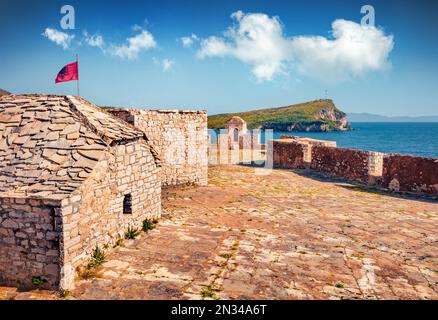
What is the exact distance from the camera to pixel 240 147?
28656 millimetres

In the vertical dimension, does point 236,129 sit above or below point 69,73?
below

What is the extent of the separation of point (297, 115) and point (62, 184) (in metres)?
163

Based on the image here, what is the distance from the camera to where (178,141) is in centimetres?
1348

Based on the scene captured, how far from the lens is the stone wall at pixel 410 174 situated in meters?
12.8

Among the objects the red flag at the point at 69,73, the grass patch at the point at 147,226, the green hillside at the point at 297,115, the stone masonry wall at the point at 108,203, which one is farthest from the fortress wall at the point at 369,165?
the green hillside at the point at 297,115

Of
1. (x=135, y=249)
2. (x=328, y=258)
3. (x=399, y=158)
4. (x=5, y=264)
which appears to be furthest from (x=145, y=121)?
(x=399, y=158)

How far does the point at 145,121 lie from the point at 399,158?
10.5 m

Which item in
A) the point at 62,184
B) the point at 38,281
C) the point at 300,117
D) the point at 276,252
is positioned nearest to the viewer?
the point at 38,281

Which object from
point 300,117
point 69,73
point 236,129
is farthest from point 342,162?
point 300,117

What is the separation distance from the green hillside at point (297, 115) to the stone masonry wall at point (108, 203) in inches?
5439

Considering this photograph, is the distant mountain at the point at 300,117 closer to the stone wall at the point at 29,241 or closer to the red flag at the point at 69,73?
the red flag at the point at 69,73

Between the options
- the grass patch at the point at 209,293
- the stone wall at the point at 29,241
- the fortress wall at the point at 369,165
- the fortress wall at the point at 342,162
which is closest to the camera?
the grass patch at the point at 209,293

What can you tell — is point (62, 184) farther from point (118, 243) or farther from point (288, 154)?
point (288, 154)
